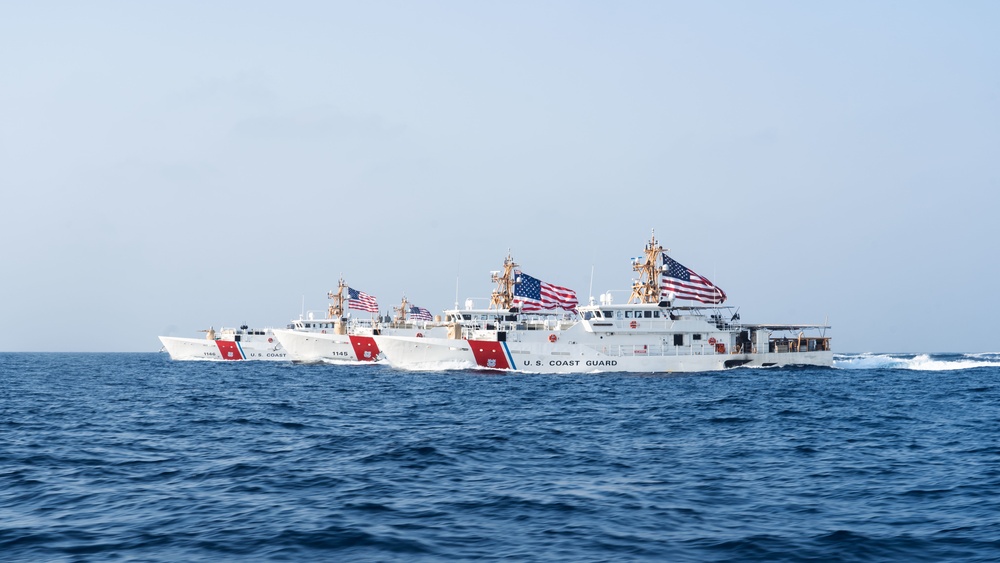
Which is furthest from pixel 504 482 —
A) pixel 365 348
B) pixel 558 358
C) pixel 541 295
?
pixel 365 348

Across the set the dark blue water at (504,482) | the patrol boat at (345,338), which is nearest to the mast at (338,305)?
the patrol boat at (345,338)

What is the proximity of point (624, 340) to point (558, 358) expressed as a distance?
4.61 meters

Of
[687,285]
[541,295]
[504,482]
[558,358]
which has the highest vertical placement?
[687,285]

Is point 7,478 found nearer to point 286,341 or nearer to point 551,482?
point 551,482

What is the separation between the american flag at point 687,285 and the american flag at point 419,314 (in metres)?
39.1

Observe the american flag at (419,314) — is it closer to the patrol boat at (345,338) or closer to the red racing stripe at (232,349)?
the patrol boat at (345,338)

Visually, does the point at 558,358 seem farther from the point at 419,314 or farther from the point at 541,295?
the point at 419,314

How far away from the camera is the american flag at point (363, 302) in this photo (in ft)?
251

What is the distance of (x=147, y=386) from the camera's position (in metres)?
45.9

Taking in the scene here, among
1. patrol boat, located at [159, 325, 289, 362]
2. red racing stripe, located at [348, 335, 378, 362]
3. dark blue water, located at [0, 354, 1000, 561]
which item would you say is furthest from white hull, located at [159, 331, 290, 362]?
dark blue water, located at [0, 354, 1000, 561]

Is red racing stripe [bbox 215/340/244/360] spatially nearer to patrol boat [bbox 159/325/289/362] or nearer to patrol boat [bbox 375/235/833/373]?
patrol boat [bbox 159/325/289/362]

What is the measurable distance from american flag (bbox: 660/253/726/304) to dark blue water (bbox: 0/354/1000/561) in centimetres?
2113

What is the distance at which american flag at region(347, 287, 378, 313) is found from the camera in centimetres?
7638

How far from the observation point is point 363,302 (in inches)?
3031
